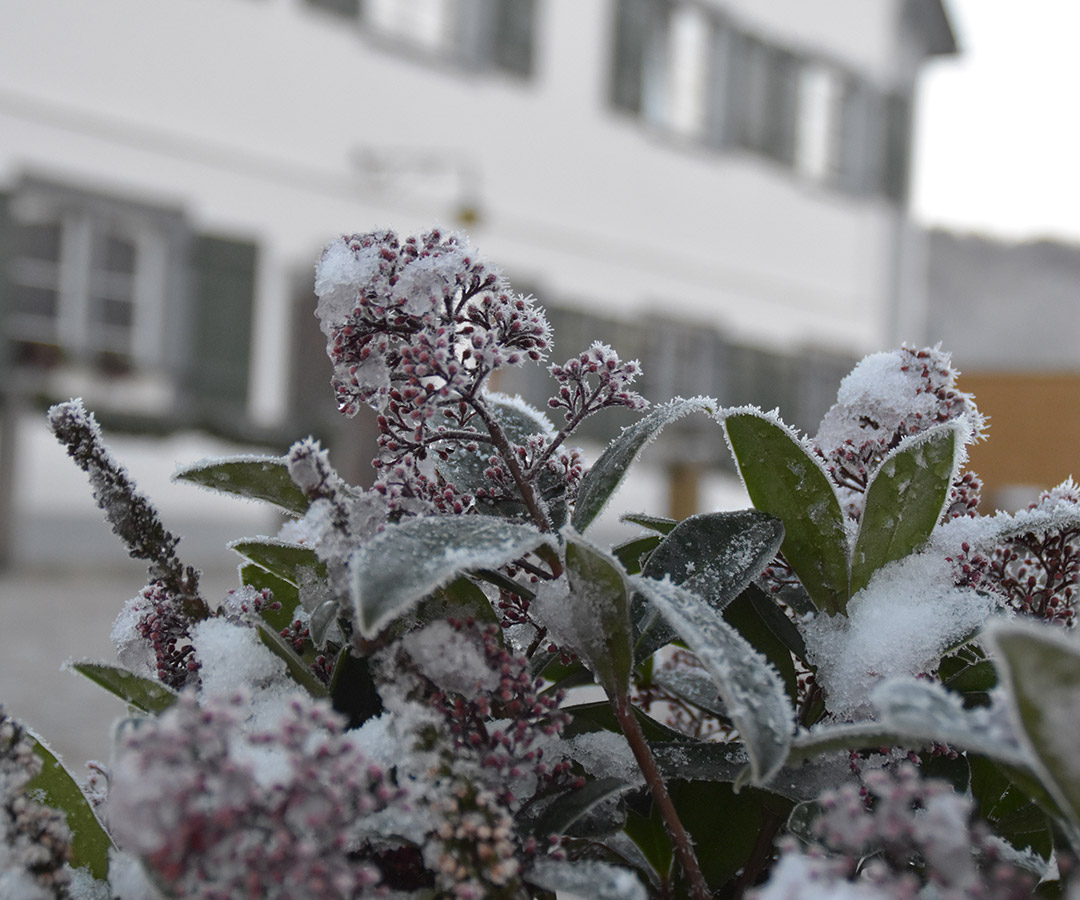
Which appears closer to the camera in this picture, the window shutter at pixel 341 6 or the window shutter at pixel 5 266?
the window shutter at pixel 5 266

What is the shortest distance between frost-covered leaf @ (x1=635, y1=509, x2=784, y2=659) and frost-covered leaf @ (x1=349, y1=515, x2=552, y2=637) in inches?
3.5

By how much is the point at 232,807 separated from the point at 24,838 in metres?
0.09

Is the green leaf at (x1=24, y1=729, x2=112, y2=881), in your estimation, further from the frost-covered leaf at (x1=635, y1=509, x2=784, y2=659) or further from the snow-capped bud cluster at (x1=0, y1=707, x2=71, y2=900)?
the frost-covered leaf at (x1=635, y1=509, x2=784, y2=659)

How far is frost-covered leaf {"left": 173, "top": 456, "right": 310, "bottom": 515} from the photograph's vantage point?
1.68ft

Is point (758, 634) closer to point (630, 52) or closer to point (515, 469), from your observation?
point (515, 469)

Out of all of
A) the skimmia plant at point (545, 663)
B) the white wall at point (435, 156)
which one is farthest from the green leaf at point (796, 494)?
the white wall at point (435, 156)

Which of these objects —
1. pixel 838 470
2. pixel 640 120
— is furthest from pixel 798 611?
pixel 640 120

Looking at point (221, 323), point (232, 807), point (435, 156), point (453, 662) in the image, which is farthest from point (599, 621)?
point (435, 156)

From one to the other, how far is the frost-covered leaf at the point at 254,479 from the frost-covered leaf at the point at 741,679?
0.17 metres

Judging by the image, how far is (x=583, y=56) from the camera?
30.6 ft

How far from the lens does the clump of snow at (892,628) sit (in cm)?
48

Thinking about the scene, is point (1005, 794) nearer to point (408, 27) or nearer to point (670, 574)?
point (670, 574)

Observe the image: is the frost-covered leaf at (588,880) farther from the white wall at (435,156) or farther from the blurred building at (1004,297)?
the blurred building at (1004,297)

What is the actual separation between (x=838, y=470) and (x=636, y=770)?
19 cm
